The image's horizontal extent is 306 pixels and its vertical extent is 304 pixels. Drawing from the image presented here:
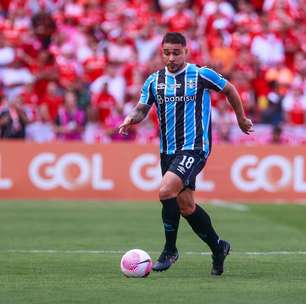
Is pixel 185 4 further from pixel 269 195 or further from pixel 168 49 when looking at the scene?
pixel 168 49

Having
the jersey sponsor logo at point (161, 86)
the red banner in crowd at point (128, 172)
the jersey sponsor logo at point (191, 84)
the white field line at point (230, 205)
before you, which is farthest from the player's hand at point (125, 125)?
the red banner in crowd at point (128, 172)

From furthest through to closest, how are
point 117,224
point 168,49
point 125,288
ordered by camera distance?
point 117,224 < point 168,49 < point 125,288

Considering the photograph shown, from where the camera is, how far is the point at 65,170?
1998cm

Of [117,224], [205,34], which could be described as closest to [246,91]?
[205,34]

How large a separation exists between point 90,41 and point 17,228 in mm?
9155

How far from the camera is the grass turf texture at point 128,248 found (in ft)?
25.4

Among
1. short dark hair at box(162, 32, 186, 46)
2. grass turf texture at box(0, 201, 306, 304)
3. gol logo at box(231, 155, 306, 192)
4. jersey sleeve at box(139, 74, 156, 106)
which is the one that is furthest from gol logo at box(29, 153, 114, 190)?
short dark hair at box(162, 32, 186, 46)

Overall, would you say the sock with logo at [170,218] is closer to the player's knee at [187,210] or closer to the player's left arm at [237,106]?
the player's knee at [187,210]

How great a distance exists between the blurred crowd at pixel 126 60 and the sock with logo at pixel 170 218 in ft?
36.3

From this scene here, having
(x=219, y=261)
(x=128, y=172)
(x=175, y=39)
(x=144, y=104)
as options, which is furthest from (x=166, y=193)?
(x=128, y=172)

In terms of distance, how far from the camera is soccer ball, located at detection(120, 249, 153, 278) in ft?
28.8

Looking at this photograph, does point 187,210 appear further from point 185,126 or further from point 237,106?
point 237,106

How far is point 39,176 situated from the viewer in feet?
65.5

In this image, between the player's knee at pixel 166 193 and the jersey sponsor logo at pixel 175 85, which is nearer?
the player's knee at pixel 166 193
